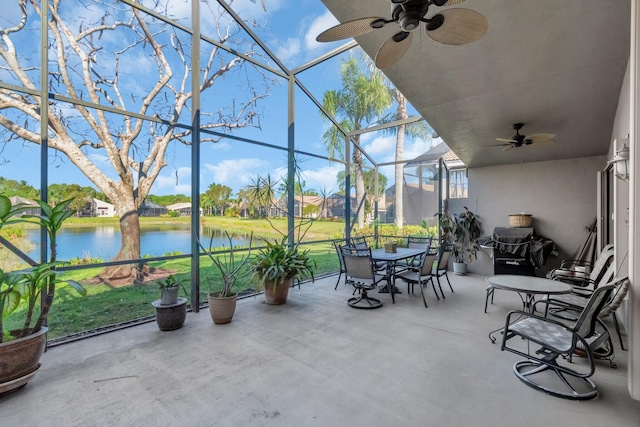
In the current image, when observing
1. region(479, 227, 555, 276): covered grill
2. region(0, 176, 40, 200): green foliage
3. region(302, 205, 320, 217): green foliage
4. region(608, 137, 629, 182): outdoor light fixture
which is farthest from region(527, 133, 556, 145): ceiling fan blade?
region(0, 176, 40, 200): green foliage

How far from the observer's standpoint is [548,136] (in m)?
3.90

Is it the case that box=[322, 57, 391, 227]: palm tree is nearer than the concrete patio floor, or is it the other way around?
the concrete patio floor

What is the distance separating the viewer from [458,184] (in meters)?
7.00

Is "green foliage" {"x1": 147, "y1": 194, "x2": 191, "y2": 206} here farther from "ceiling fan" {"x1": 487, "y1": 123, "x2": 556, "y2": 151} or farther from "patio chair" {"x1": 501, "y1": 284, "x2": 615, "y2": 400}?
"ceiling fan" {"x1": 487, "y1": 123, "x2": 556, "y2": 151}

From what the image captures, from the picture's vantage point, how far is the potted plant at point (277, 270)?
4.18 m

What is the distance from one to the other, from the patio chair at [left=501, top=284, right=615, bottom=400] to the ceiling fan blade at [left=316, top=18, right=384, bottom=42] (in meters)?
2.51

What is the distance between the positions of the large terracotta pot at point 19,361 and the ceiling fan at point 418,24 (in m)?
3.25

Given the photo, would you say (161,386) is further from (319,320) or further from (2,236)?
(2,236)

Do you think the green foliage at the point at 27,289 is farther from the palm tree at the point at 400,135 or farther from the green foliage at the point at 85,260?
the palm tree at the point at 400,135

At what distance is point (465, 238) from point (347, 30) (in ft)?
18.7

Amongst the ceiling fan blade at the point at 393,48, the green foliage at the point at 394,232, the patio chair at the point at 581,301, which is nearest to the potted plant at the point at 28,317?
the ceiling fan blade at the point at 393,48

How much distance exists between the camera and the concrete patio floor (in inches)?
74.3

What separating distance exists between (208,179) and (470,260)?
580 centimetres

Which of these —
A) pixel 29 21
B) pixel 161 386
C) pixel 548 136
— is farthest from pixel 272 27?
pixel 161 386
